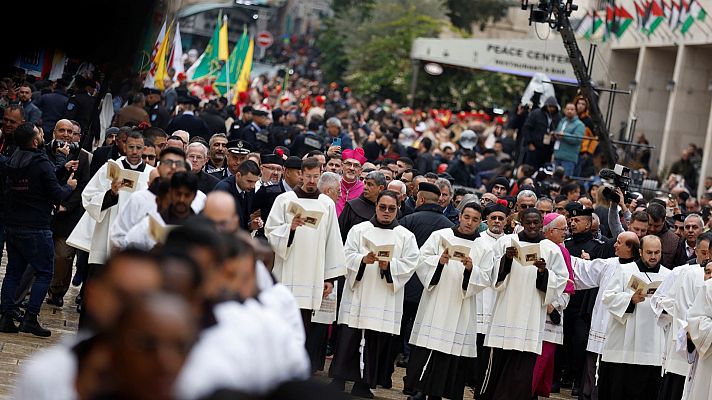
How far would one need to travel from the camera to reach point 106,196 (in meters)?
11.8

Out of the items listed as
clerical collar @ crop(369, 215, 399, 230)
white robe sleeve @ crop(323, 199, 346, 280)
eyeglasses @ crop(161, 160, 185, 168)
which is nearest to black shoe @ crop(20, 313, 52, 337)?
white robe sleeve @ crop(323, 199, 346, 280)

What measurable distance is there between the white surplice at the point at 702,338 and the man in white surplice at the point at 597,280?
57.1 inches

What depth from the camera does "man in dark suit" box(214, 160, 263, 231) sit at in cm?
1265

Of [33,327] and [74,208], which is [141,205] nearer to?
[33,327]

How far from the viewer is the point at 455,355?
12.7 meters

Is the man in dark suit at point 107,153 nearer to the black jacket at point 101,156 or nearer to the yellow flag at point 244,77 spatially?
the black jacket at point 101,156

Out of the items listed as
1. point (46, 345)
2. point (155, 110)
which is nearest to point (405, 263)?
point (46, 345)

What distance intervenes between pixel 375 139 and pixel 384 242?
1214 cm

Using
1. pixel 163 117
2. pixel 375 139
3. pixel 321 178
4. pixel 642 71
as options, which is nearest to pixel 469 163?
pixel 375 139

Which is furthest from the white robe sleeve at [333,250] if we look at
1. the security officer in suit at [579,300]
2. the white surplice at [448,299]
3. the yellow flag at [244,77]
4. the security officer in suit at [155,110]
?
the yellow flag at [244,77]

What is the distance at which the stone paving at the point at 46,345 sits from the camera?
10.8 metres

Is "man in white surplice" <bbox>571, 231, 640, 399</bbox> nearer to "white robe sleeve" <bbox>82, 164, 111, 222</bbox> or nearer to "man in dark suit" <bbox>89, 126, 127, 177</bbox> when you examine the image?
"man in dark suit" <bbox>89, 126, 127, 177</bbox>

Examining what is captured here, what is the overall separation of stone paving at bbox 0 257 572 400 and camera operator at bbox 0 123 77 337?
264mm

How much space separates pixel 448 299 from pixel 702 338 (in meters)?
2.25
